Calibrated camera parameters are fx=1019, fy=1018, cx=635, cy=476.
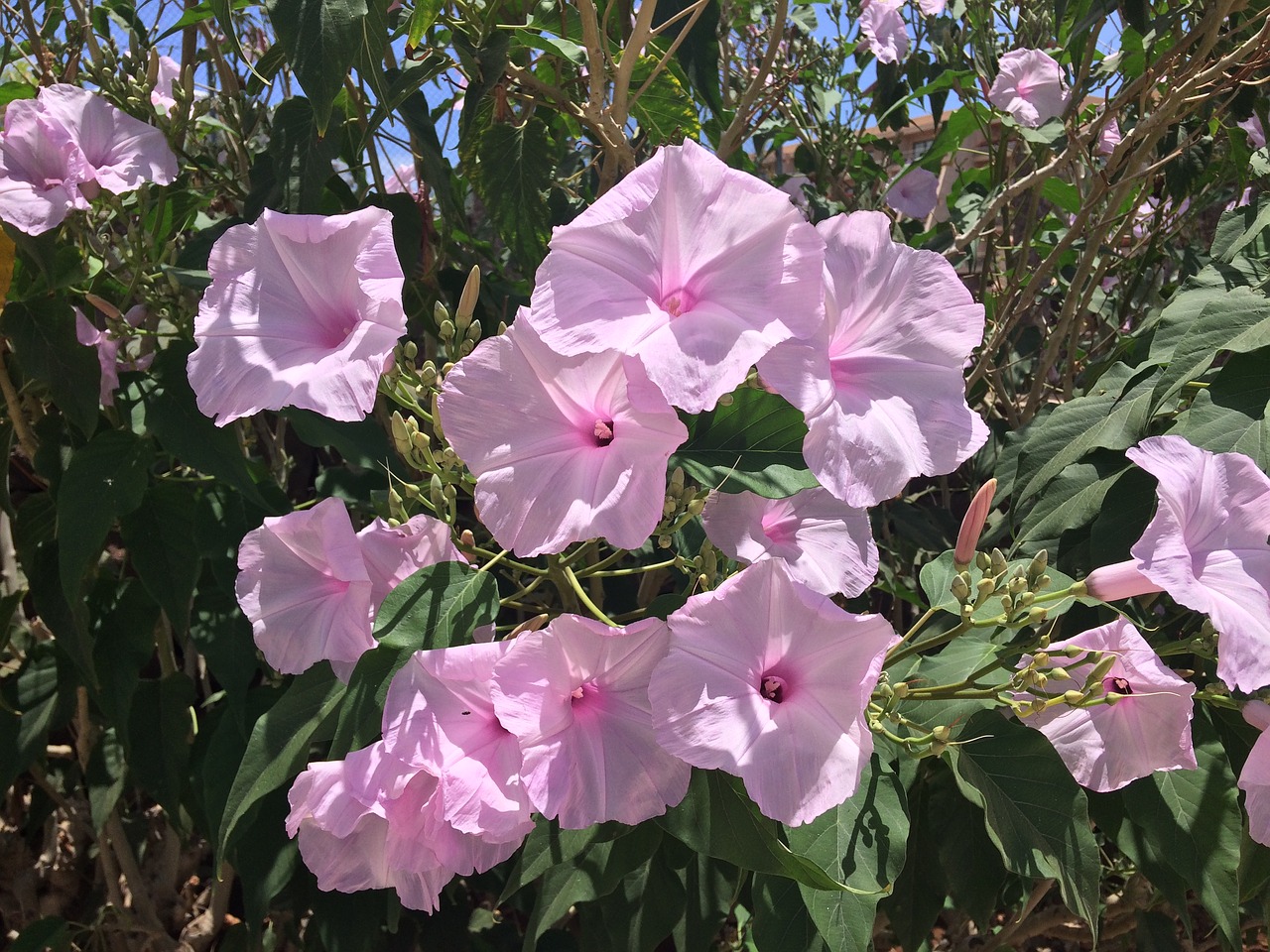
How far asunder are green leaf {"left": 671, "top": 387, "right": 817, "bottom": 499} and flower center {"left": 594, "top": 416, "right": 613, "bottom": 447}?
0.40ft

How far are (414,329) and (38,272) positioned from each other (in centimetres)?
59

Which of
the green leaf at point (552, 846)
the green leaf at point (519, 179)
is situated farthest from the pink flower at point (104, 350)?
the green leaf at point (552, 846)

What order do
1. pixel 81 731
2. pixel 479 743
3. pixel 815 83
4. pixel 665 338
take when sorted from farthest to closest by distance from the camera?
pixel 815 83
pixel 81 731
pixel 479 743
pixel 665 338

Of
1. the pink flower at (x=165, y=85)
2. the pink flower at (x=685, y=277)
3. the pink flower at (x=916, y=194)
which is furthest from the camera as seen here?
the pink flower at (x=916, y=194)

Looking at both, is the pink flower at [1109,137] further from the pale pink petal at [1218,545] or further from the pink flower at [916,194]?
the pale pink petal at [1218,545]

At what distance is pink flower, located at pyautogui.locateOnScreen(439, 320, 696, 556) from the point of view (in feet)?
2.74

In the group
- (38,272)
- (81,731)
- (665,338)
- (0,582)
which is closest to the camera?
(665,338)

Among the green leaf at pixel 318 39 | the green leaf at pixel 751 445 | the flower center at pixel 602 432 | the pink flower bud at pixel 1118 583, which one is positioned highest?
the green leaf at pixel 318 39

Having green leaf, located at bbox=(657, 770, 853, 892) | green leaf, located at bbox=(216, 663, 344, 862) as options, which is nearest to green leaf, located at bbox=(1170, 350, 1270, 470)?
green leaf, located at bbox=(657, 770, 853, 892)

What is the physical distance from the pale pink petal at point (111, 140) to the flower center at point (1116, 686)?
1.44 metres

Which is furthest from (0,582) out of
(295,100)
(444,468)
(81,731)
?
(444,468)

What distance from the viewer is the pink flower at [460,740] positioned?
2.83ft

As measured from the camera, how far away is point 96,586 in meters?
1.75

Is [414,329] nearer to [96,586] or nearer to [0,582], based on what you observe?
[96,586]
